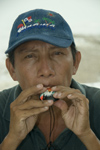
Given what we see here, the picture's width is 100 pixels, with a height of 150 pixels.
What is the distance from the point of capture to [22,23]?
1.07 metres

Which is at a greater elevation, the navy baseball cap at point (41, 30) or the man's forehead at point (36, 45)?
the navy baseball cap at point (41, 30)

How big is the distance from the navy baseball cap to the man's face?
5 cm

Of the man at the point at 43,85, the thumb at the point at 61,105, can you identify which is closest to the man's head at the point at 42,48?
the man at the point at 43,85

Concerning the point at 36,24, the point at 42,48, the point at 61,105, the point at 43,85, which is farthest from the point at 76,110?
the point at 36,24

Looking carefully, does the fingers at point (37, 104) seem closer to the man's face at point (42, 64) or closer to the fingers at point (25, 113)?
the fingers at point (25, 113)

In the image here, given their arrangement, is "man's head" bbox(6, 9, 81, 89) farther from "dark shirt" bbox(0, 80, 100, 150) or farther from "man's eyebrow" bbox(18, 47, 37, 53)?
"dark shirt" bbox(0, 80, 100, 150)

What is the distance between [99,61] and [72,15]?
2.13 ft

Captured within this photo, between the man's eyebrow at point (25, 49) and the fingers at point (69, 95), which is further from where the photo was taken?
the man's eyebrow at point (25, 49)

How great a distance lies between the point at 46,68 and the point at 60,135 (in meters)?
0.45

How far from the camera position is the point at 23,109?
0.94 m

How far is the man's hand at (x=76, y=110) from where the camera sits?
0.90 m

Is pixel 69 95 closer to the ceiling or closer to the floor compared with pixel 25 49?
closer to the floor

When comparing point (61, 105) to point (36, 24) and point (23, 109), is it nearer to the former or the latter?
point (23, 109)

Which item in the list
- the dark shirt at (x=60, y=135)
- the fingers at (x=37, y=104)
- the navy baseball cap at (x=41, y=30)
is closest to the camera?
the fingers at (x=37, y=104)
